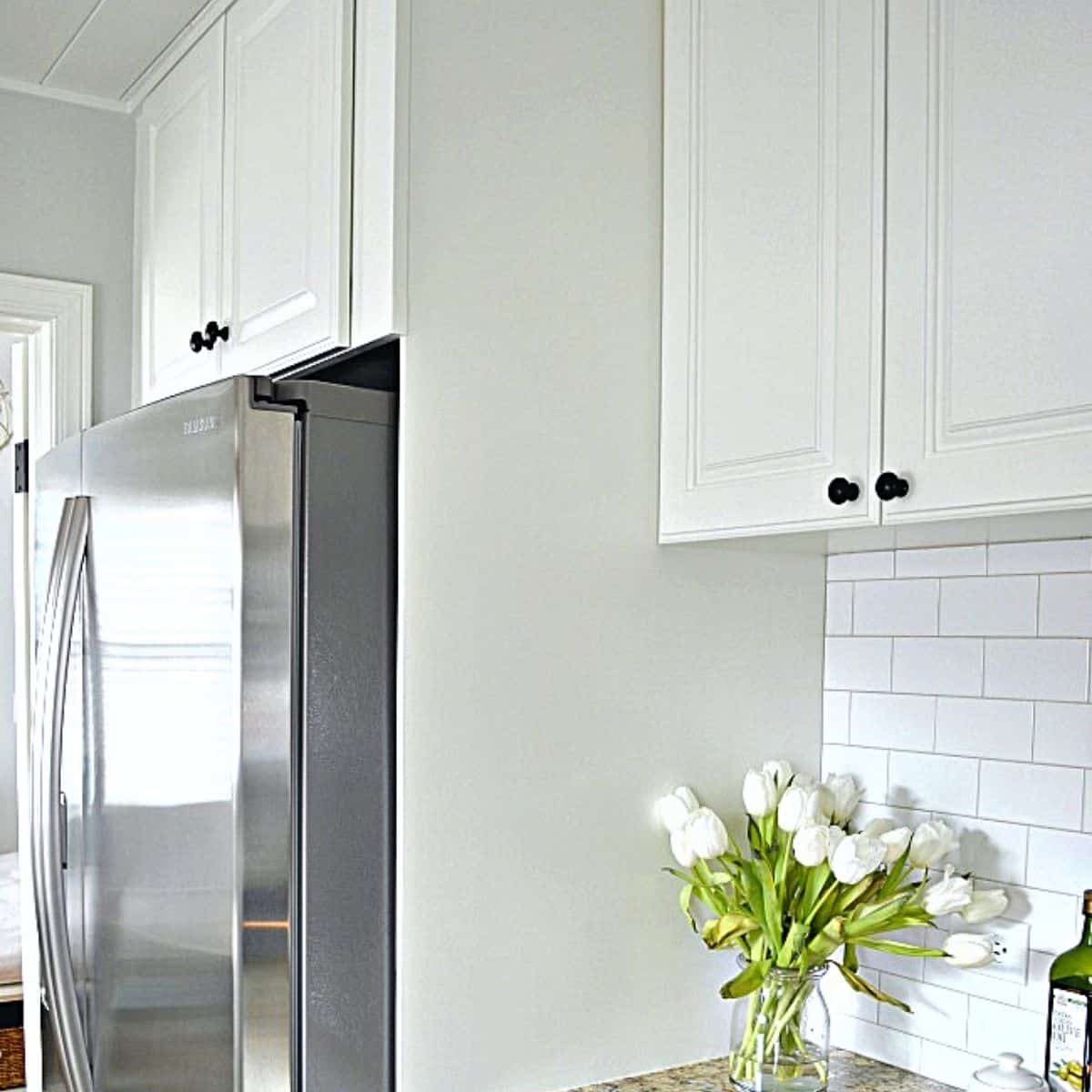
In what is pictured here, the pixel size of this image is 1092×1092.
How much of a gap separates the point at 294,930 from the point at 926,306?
98cm

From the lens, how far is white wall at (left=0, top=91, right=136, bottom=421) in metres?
2.39

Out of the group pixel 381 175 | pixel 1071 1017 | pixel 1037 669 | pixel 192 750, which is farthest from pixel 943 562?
pixel 192 750

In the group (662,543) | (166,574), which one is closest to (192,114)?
(166,574)

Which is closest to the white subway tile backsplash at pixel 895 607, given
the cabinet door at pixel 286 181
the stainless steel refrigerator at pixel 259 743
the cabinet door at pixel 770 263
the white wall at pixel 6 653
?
the cabinet door at pixel 770 263

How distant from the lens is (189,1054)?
162 centimetres

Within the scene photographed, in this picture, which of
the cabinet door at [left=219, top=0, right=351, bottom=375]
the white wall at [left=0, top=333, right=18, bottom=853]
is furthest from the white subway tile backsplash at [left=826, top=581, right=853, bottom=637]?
the white wall at [left=0, top=333, right=18, bottom=853]

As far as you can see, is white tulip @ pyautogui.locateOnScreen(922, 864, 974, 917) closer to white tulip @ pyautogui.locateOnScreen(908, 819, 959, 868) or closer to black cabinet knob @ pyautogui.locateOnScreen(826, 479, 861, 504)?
white tulip @ pyautogui.locateOnScreen(908, 819, 959, 868)

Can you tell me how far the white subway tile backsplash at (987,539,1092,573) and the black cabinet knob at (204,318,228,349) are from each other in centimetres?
112

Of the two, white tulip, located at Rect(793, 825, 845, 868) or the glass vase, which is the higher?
white tulip, located at Rect(793, 825, 845, 868)

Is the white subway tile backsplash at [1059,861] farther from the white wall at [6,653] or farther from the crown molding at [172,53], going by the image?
the white wall at [6,653]

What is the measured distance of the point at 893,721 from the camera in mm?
1842

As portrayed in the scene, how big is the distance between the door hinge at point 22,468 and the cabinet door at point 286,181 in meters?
0.78

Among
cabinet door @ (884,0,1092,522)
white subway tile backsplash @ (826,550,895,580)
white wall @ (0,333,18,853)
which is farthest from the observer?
white wall @ (0,333,18,853)

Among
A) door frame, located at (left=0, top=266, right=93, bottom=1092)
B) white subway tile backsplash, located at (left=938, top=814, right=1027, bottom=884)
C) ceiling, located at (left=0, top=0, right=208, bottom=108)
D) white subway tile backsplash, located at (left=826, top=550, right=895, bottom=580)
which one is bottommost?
white subway tile backsplash, located at (left=938, top=814, right=1027, bottom=884)
